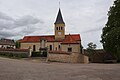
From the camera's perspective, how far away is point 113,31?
99.9 feet

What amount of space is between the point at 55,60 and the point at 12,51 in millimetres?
9661

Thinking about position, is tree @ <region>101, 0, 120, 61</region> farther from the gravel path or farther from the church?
the church

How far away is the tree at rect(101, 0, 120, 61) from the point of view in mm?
30391

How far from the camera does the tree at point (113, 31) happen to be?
99.7ft

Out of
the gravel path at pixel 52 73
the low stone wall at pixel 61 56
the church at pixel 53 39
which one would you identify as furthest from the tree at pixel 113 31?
the church at pixel 53 39

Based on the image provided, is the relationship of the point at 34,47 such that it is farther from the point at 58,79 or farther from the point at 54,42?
the point at 58,79

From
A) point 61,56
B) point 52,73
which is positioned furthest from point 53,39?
point 52,73

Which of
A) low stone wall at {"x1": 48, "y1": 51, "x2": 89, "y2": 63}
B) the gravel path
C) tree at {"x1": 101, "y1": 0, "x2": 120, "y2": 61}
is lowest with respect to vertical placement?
the gravel path

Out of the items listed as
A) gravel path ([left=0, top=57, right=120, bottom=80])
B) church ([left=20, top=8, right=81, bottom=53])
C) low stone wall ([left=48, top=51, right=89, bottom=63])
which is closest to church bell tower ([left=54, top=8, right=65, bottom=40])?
church ([left=20, top=8, right=81, bottom=53])

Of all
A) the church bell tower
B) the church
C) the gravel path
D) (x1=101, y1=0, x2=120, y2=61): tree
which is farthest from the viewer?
the church bell tower

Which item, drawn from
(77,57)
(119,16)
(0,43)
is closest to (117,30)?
(119,16)

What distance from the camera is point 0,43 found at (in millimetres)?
79188

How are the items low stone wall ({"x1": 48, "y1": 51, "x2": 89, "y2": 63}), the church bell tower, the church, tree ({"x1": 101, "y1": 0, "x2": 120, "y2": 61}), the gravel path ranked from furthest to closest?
the church bell tower, the church, low stone wall ({"x1": 48, "y1": 51, "x2": 89, "y2": 63}), tree ({"x1": 101, "y1": 0, "x2": 120, "y2": 61}), the gravel path

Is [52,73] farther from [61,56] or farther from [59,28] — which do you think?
[59,28]
